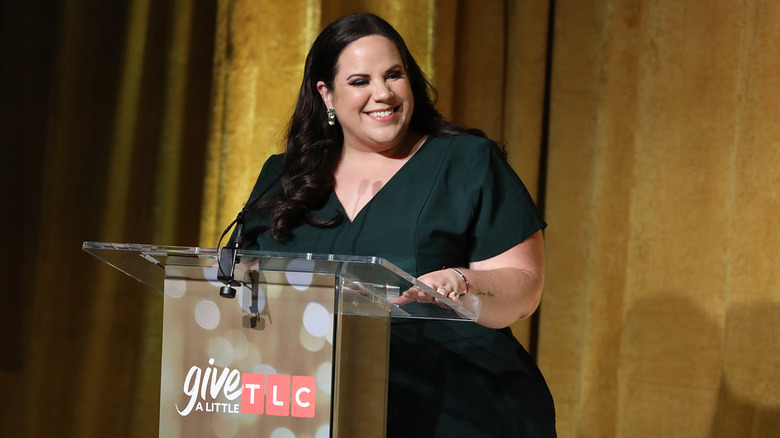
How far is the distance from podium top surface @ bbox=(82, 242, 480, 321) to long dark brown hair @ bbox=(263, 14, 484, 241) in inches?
18.8

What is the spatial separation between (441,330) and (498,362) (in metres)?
0.14

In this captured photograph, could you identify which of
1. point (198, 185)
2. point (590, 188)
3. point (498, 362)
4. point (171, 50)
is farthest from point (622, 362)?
point (171, 50)

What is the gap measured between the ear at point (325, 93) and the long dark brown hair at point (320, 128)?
1cm

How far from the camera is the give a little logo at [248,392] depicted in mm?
929

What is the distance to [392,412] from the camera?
1212mm

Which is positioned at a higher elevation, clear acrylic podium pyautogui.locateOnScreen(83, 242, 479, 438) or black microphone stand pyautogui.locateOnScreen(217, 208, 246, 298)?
black microphone stand pyautogui.locateOnScreen(217, 208, 246, 298)

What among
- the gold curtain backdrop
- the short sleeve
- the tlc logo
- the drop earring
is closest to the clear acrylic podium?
the tlc logo

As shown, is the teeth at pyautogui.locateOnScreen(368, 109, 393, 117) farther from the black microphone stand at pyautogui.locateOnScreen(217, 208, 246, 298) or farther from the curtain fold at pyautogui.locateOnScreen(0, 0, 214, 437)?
the curtain fold at pyautogui.locateOnScreen(0, 0, 214, 437)

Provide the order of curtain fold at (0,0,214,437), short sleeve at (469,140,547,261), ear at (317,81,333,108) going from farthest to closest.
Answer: curtain fold at (0,0,214,437) < ear at (317,81,333,108) < short sleeve at (469,140,547,261)

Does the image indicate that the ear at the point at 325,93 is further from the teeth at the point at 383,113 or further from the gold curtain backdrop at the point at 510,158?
the gold curtain backdrop at the point at 510,158

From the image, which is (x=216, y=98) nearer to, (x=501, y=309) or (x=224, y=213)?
(x=224, y=213)

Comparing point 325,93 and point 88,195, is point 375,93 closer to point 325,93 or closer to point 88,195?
point 325,93

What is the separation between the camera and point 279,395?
941mm

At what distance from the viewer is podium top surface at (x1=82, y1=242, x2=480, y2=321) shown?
923 millimetres
